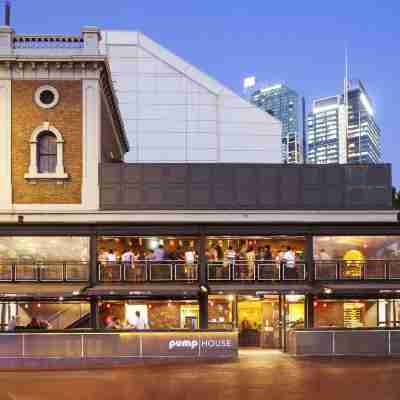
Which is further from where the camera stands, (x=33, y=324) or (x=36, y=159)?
(x=36, y=159)

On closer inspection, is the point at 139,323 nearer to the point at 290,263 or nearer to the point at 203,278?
the point at 203,278

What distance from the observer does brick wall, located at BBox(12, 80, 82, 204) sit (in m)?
33.6

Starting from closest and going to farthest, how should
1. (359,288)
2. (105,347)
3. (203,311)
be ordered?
(105,347) < (359,288) < (203,311)

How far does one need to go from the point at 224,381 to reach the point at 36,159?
15.6m

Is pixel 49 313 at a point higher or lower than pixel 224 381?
higher

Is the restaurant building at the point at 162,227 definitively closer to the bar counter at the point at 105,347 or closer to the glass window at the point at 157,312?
the glass window at the point at 157,312

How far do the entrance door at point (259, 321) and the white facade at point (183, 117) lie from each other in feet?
132

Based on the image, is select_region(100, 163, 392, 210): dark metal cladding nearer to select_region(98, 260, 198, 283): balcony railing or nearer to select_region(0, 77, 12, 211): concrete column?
select_region(98, 260, 198, 283): balcony railing

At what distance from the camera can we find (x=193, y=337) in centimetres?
2803

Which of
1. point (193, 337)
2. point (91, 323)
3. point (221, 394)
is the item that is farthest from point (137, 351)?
point (221, 394)

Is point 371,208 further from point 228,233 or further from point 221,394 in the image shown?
point 221,394

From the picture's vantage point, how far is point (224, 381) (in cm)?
2280

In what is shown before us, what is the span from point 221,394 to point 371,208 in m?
16.3

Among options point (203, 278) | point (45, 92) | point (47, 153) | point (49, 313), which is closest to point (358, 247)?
point (203, 278)
